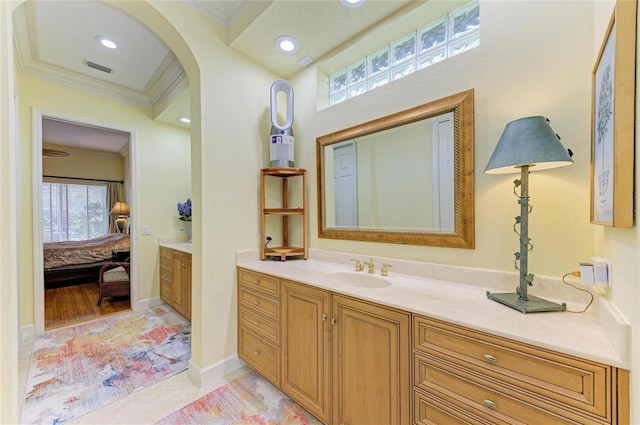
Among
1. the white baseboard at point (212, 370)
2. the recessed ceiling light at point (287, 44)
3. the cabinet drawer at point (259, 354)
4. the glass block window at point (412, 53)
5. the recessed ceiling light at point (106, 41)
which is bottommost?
the white baseboard at point (212, 370)

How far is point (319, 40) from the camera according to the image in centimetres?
207

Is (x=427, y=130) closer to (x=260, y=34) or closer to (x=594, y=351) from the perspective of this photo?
(x=594, y=351)

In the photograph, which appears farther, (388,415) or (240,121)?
(240,121)

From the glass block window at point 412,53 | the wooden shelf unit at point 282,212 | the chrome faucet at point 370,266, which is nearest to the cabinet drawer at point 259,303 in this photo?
the wooden shelf unit at point 282,212

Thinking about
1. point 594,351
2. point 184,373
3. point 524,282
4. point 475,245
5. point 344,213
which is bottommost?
point 184,373

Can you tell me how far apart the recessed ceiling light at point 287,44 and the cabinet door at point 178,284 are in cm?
247

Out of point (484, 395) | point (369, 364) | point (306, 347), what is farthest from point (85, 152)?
point (484, 395)

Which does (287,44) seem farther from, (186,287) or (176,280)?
(176,280)

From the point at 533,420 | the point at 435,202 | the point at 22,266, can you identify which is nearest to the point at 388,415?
the point at 533,420

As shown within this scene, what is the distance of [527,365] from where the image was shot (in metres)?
0.86

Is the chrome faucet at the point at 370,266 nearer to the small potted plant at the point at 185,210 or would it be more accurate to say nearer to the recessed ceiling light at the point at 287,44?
the recessed ceiling light at the point at 287,44

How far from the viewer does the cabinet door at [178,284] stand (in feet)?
9.94

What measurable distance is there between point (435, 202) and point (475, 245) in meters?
0.35

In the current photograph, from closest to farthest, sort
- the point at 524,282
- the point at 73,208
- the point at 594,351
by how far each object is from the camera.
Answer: the point at 594,351 → the point at 524,282 → the point at 73,208
